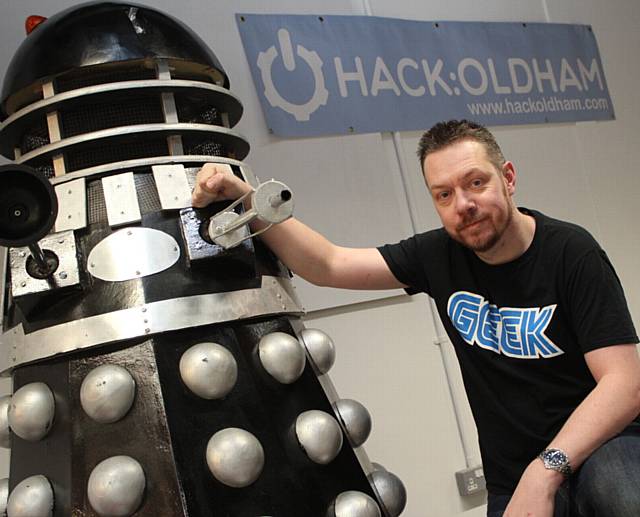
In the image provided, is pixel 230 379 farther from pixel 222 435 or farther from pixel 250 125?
pixel 250 125

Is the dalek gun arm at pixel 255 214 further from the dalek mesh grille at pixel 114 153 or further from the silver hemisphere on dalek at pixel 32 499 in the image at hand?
the silver hemisphere on dalek at pixel 32 499

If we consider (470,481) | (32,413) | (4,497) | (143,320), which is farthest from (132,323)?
(470,481)

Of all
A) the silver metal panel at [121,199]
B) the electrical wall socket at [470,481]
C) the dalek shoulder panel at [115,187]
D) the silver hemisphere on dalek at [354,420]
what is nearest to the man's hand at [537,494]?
the silver hemisphere on dalek at [354,420]

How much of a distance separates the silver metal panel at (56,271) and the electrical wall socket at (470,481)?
5.87 feet

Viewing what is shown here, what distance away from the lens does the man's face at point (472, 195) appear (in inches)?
63.1

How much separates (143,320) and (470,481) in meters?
1.74

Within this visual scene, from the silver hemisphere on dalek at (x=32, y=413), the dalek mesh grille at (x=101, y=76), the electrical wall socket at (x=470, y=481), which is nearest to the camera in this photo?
the silver hemisphere on dalek at (x=32, y=413)

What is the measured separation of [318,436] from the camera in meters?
1.40

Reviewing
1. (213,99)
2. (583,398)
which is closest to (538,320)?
(583,398)

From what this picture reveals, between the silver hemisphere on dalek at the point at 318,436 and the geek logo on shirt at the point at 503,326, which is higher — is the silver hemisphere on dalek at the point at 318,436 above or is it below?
below

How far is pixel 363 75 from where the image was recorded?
2859mm

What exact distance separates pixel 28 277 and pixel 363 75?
5.82 ft

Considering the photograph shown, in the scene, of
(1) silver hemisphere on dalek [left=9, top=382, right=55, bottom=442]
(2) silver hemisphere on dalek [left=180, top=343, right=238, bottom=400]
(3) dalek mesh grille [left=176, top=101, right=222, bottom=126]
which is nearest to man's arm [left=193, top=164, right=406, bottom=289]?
(3) dalek mesh grille [left=176, top=101, right=222, bottom=126]

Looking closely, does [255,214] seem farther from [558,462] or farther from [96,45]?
[558,462]
